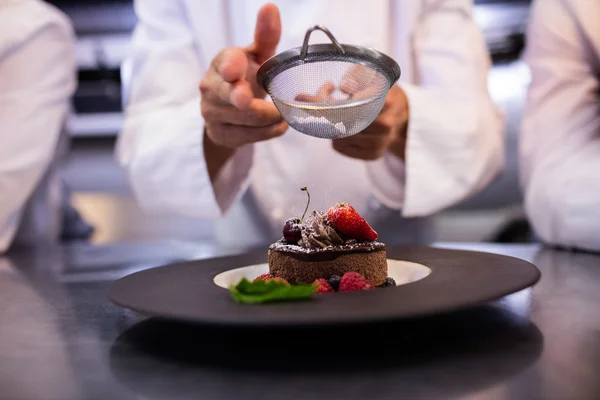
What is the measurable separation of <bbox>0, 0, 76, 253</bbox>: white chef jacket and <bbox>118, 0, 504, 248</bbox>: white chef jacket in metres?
0.24

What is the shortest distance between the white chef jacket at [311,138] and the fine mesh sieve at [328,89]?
475 millimetres

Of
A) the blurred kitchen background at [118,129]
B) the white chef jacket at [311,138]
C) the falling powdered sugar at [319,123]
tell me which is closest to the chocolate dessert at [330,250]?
the falling powdered sugar at [319,123]

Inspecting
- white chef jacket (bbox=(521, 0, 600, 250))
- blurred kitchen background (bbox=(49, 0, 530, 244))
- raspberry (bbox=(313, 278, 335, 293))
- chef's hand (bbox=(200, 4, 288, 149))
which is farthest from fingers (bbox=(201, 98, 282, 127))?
blurred kitchen background (bbox=(49, 0, 530, 244))

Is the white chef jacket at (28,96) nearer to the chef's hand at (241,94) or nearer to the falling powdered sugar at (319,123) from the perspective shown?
the chef's hand at (241,94)

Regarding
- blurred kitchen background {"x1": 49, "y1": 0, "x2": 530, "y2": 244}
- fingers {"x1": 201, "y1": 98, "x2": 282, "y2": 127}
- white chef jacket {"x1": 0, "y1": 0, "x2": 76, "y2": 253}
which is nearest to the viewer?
fingers {"x1": 201, "y1": 98, "x2": 282, "y2": 127}

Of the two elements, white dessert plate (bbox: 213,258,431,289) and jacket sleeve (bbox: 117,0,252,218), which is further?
jacket sleeve (bbox: 117,0,252,218)

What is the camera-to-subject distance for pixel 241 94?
0.93 meters

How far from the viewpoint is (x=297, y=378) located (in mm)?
527

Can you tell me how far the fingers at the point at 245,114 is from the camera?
3.46 ft

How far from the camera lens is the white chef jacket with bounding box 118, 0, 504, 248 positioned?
4.80ft

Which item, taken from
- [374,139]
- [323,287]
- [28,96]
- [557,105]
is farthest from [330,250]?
[28,96]

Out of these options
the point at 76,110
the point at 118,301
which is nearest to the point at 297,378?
the point at 118,301

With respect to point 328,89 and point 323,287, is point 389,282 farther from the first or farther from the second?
point 328,89

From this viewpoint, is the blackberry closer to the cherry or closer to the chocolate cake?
the chocolate cake
